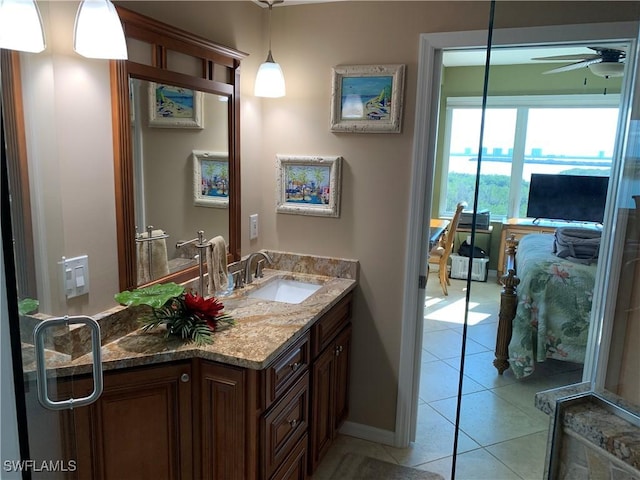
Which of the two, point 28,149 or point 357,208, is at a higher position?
point 28,149

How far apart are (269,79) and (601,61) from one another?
4.99 feet

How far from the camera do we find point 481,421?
2.75 metres

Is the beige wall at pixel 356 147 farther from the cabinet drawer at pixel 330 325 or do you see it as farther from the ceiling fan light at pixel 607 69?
the ceiling fan light at pixel 607 69

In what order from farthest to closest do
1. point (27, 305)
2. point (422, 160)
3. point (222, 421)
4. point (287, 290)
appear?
point (287, 290)
point (422, 160)
point (222, 421)
point (27, 305)

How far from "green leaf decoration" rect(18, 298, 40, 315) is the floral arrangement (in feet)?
2.51

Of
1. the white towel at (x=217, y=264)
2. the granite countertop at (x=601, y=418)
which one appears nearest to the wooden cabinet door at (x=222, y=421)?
the white towel at (x=217, y=264)

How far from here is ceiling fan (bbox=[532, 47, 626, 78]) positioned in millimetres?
1709

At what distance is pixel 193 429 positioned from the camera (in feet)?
5.65

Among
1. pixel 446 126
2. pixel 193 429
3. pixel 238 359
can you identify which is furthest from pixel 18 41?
pixel 446 126

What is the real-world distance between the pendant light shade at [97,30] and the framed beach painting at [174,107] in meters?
0.41

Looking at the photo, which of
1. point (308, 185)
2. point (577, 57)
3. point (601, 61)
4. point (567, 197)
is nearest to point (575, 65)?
point (577, 57)

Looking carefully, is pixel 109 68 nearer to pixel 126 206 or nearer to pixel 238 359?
pixel 126 206

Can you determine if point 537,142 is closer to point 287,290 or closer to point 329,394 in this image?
point 287,290

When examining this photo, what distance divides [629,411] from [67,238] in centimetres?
171
